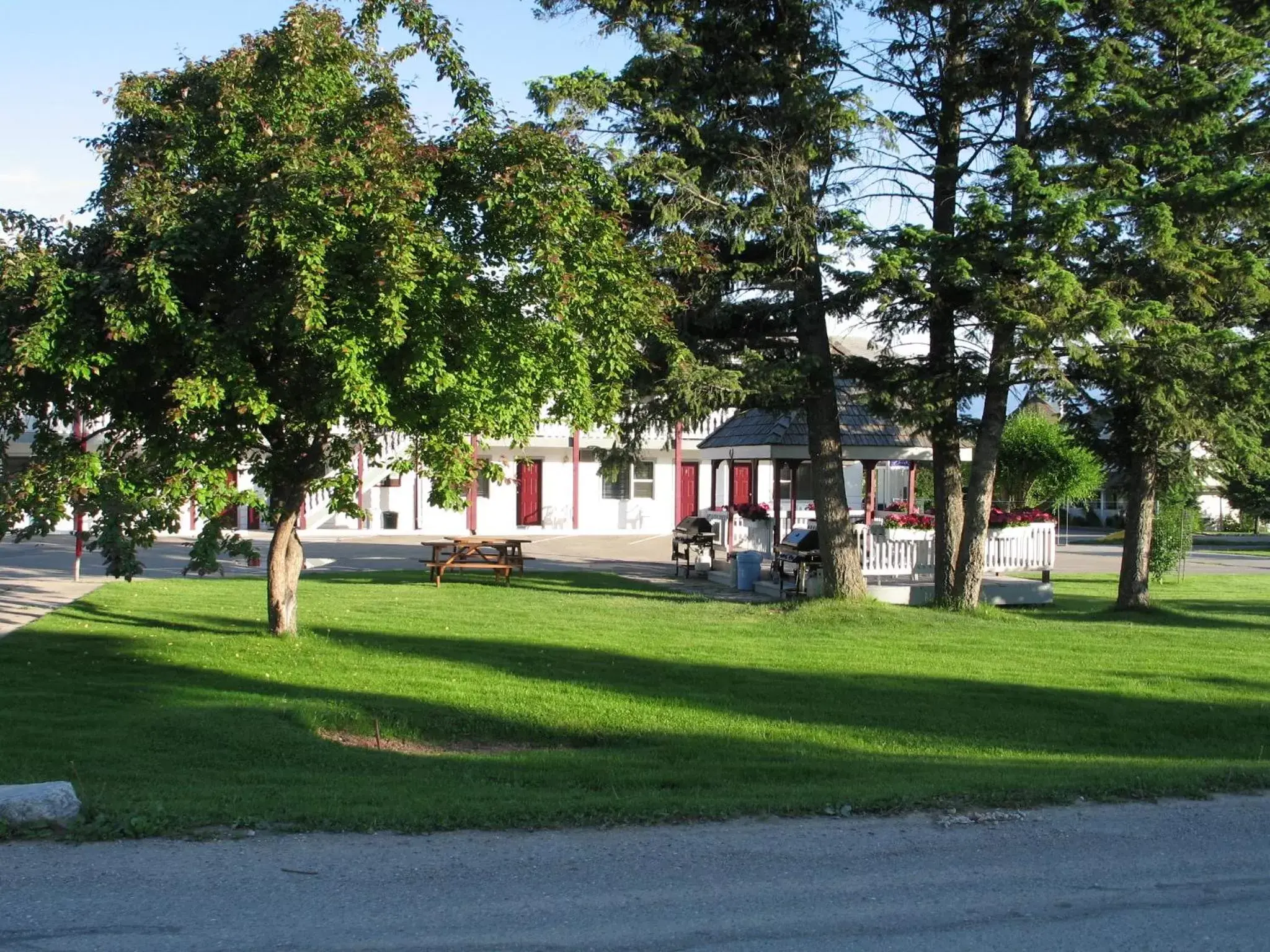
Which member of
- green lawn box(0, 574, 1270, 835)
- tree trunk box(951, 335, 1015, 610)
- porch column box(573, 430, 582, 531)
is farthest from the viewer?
porch column box(573, 430, 582, 531)

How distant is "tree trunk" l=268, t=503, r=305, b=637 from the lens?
1362 centimetres

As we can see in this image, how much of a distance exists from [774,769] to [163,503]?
21.7 ft

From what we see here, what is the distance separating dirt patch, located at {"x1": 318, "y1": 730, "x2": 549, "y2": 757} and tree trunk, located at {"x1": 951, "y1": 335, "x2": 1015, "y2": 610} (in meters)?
10.5

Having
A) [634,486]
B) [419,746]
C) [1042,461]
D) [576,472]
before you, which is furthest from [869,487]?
[634,486]

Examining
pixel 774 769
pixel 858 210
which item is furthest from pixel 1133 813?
pixel 858 210

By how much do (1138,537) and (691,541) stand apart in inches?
347

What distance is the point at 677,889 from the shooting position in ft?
17.9

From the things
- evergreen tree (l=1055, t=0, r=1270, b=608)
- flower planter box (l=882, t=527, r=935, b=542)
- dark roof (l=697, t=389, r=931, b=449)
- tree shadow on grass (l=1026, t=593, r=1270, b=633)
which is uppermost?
evergreen tree (l=1055, t=0, r=1270, b=608)

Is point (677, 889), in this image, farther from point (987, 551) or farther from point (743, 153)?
point (987, 551)

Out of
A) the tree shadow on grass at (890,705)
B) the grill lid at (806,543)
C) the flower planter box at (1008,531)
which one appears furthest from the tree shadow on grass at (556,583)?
the tree shadow on grass at (890,705)

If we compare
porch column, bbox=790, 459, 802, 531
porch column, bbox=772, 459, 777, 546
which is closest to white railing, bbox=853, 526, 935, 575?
porch column, bbox=772, 459, 777, 546

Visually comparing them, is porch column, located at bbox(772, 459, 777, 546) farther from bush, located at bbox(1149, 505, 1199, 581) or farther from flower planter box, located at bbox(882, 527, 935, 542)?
bush, located at bbox(1149, 505, 1199, 581)

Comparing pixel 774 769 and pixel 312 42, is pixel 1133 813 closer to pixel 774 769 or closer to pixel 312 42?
pixel 774 769

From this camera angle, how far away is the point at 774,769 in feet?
27.5
